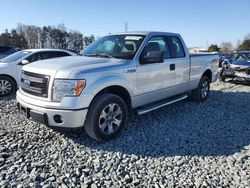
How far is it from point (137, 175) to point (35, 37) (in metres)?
68.4

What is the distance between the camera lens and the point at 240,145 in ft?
14.4

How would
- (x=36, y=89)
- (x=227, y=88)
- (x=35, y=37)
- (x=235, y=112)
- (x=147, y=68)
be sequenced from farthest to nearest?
1. (x=35, y=37)
2. (x=227, y=88)
3. (x=235, y=112)
4. (x=147, y=68)
5. (x=36, y=89)

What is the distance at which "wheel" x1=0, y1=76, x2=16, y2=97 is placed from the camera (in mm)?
7797

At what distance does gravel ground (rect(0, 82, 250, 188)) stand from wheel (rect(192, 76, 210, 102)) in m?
1.47

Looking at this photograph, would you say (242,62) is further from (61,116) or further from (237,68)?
(61,116)

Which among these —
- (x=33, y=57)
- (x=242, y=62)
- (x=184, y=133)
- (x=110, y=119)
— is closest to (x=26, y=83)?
(x=110, y=119)

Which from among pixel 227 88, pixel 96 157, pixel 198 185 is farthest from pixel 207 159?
pixel 227 88

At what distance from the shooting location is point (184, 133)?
4879 mm

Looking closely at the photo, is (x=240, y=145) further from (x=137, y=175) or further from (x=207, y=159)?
(x=137, y=175)

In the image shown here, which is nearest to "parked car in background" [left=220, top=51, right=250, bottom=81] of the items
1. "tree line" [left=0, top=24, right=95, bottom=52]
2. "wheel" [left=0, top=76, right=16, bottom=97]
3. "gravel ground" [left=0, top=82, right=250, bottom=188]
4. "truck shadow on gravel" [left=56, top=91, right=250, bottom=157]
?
"truck shadow on gravel" [left=56, top=91, right=250, bottom=157]

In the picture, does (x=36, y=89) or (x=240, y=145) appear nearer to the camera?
(x=36, y=89)

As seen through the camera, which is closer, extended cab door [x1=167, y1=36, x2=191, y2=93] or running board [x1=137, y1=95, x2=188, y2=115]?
running board [x1=137, y1=95, x2=188, y2=115]

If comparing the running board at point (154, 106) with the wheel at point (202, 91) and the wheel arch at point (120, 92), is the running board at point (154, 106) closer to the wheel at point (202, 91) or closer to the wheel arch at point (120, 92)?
the wheel arch at point (120, 92)

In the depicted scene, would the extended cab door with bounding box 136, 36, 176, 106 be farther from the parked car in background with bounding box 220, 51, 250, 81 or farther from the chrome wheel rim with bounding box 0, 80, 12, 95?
the parked car in background with bounding box 220, 51, 250, 81
